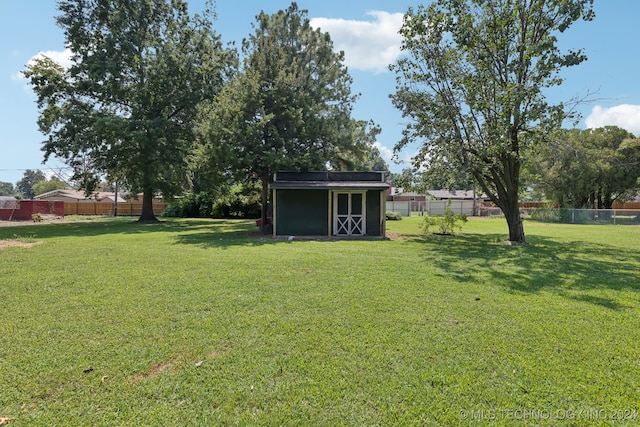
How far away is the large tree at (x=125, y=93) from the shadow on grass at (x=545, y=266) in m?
17.0

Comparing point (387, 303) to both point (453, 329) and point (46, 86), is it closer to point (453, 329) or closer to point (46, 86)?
point (453, 329)

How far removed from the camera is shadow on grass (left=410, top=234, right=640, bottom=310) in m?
6.07

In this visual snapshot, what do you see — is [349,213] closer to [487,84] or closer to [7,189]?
[487,84]

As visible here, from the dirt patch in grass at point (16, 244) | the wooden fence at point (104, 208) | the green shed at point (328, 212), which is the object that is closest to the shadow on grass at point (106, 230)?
the green shed at point (328, 212)

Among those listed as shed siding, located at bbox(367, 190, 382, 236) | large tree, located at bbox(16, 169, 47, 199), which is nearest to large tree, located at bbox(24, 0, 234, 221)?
→ shed siding, located at bbox(367, 190, 382, 236)

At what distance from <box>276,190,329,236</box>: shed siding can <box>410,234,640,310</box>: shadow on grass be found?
4.50 m

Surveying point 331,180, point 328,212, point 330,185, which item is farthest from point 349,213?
point 331,180

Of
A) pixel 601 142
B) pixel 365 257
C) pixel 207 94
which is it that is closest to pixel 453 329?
pixel 365 257

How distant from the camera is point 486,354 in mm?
3305

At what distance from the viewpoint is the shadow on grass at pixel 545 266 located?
6.07m

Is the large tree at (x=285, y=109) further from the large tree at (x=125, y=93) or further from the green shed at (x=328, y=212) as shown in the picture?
the large tree at (x=125, y=93)

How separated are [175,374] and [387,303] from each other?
287 centimetres

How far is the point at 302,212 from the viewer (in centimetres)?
1435

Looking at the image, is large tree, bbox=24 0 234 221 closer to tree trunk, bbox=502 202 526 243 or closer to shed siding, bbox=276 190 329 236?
shed siding, bbox=276 190 329 236
